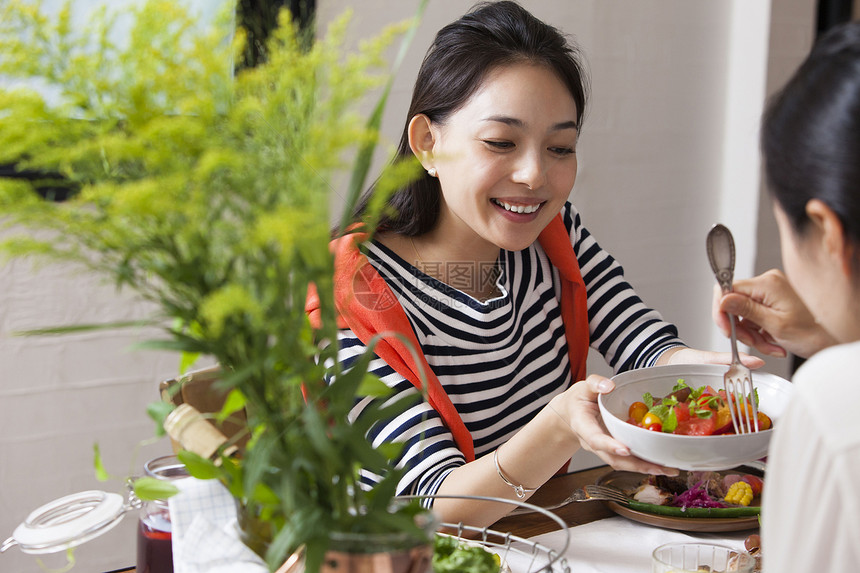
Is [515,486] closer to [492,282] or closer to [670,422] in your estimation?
[670,422]

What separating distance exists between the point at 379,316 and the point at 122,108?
843mm

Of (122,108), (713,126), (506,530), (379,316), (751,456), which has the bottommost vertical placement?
(506,530)

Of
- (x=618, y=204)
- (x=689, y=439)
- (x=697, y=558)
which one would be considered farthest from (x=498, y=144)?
(x=618, y=204)

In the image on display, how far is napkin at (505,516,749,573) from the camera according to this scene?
38.0 inches

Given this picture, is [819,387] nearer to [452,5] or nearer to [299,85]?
[299,85]

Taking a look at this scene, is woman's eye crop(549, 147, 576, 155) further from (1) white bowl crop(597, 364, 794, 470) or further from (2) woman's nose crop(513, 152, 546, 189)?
(1) white bowl crop(597, 364, 794, 470)

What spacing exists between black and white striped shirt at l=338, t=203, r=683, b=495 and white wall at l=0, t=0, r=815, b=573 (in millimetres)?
789

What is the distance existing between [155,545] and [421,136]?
34.3 inches

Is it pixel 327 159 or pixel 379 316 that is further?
pixel 379 316

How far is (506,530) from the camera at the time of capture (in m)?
1.07

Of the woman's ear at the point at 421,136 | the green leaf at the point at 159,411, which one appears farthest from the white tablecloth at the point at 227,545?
the woman's ear at the point at 421,136

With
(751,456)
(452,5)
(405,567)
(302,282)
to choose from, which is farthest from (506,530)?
(452,5)

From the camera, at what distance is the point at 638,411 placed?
3.62ft

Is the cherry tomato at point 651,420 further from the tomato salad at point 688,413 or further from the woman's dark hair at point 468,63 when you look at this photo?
the woman's dark hair at point 468,63
